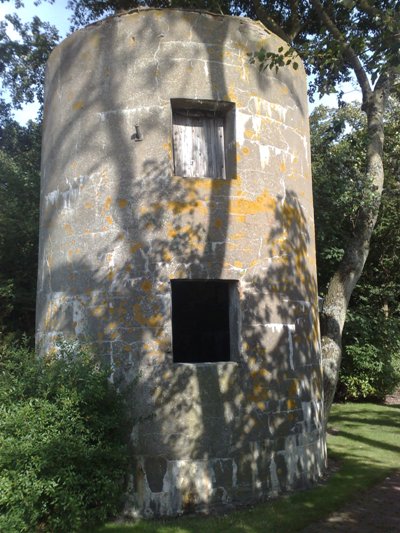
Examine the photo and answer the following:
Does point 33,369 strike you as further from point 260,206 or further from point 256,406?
point 260,206

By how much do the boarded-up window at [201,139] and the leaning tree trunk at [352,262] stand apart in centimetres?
424

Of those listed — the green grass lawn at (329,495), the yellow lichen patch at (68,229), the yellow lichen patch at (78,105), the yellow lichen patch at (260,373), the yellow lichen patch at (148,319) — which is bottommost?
the green grass lawn at (329,495)

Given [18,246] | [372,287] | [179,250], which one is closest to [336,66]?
[179,250]

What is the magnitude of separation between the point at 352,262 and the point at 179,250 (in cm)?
510

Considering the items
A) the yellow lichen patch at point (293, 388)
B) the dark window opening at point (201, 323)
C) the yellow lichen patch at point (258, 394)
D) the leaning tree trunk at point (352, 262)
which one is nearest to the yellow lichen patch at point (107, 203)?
the yellow lichen patch at point (258, 394)

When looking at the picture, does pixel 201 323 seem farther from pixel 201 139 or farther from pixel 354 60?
pixel 354 60

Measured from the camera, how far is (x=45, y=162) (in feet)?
27.0

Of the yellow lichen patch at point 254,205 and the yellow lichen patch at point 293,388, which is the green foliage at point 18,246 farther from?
the yellow lichen patch at point 293,388

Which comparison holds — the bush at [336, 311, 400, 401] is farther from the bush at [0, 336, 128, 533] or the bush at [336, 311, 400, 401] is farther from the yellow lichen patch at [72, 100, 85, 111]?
the bush at [0, 336, 128, 533]

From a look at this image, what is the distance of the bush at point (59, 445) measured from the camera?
17.9ft

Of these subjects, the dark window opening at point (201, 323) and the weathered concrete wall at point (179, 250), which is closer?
the weathered concrete wall at point (179, 250)

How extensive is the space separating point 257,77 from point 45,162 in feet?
10.8

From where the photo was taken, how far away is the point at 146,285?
22.4ft

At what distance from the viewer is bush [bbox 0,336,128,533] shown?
545 centimetres
